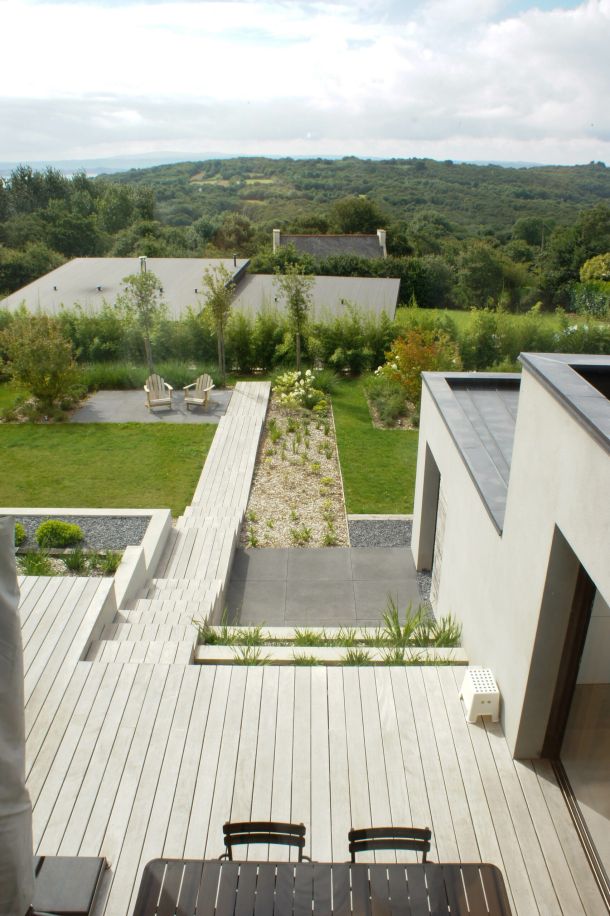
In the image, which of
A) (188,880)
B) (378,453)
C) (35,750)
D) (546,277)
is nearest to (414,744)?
(188,880)

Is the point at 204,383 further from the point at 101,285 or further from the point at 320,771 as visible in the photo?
the point at 320,771

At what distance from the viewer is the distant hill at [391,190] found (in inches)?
1992

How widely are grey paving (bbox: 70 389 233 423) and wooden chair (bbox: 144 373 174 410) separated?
0.13m

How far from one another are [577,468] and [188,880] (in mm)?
2438

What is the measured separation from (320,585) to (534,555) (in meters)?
4.09

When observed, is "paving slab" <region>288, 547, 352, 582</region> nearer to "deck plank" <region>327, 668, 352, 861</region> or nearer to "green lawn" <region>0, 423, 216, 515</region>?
"green lawn" <region>0, 423, 216, 515</region>

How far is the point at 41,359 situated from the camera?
12.4 metres

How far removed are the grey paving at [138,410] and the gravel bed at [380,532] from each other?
4.58m

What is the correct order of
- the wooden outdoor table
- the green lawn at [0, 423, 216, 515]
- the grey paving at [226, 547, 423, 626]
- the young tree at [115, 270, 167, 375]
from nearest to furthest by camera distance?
the wooden outdoor table → the grey paving at [226, 547, 423, 626] → the green lawn at [0, 423, 216, 515] → the young tree at [115, 270, 167, 375]

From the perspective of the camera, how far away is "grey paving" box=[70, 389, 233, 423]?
12742mm

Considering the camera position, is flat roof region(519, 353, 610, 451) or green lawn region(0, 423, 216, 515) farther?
green lawn region(0, 423, 216, 515)

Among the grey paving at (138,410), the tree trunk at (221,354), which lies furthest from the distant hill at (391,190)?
the grey paving at (138,410)

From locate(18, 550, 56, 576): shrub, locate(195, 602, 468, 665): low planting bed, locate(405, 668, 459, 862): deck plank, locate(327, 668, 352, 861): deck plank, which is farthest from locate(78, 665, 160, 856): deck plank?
locate(18, 550, 56, 576): shrub

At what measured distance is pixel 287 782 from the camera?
4016mm
